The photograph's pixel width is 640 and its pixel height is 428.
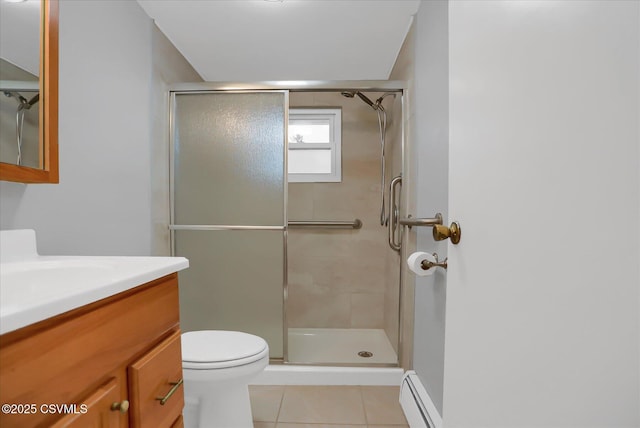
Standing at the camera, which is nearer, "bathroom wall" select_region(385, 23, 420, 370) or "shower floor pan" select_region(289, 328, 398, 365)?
"bathroom wall" select_region(385, 23, 420, 370)

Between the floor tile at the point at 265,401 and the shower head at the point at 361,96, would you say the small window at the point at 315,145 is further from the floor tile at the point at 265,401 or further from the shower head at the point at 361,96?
the floor tile at the point at 265,401

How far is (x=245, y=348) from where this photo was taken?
152 cm

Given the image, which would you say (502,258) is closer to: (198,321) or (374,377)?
(374,377)

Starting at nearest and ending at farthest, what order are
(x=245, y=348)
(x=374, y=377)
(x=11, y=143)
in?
(x=11, y=143) → (x=245, y=348) → (x=374, y=377)

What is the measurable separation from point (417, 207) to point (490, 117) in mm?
1333

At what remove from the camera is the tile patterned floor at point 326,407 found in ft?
5.75

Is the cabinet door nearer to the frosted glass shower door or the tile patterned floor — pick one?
the tile patterned floor

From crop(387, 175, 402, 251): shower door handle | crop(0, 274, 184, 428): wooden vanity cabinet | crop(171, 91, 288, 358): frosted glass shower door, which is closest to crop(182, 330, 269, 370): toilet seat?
crop(0, 274, 184, 428): wooden vanity cabinet

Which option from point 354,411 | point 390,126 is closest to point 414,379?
point 354,411

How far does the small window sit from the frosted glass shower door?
0.89 m

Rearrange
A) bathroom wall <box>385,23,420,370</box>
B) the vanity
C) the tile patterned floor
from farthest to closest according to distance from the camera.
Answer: bathroom wall <box>385,23,420,370</box>, the tile patterned floor, the vanity

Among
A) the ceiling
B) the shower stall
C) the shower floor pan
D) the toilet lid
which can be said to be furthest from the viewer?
the shower floor pan

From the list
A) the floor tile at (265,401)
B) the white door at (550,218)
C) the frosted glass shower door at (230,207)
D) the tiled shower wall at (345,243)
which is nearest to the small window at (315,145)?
the tiled shower wall at (345,243)

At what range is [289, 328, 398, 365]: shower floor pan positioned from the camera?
8.11 ft
